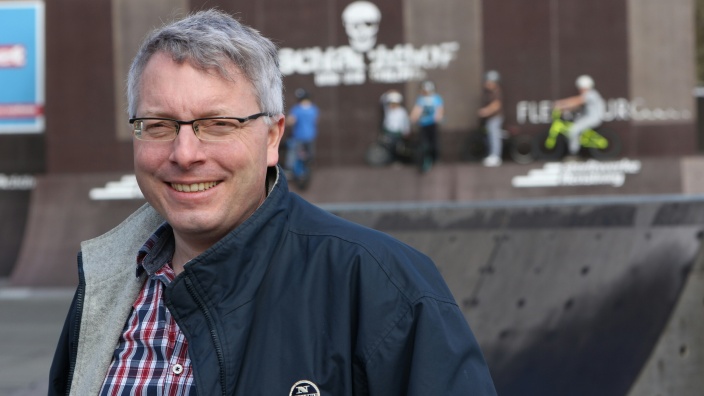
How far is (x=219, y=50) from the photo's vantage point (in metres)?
2.00

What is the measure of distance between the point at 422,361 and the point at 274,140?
0.61 m

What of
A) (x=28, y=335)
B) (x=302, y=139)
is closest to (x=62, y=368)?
(x=28, y=335)

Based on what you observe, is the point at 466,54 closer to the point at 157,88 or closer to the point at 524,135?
the point at 524,135

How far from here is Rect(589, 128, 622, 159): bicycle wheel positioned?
786 inches

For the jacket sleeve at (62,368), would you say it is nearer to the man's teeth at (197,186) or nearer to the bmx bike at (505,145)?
the man's teeth at (197,186)

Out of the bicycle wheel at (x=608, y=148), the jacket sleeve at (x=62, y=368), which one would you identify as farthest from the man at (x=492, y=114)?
the jacket sleeve at (x=62, y=368)

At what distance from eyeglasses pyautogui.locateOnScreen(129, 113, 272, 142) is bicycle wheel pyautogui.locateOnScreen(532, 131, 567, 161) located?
18411mm

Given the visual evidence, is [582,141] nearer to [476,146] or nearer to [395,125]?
[476,146]

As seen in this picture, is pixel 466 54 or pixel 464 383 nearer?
pixel 464 383

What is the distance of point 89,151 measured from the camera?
2105 cm

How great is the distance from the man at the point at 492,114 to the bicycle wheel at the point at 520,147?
0.29 metres

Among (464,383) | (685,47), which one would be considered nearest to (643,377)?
(464,383)

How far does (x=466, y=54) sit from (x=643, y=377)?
1595 centimetres

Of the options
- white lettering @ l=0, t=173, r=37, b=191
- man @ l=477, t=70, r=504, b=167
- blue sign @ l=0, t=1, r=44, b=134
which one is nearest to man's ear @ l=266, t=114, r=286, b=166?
man @ l=477, t=70, r=504, b=167
